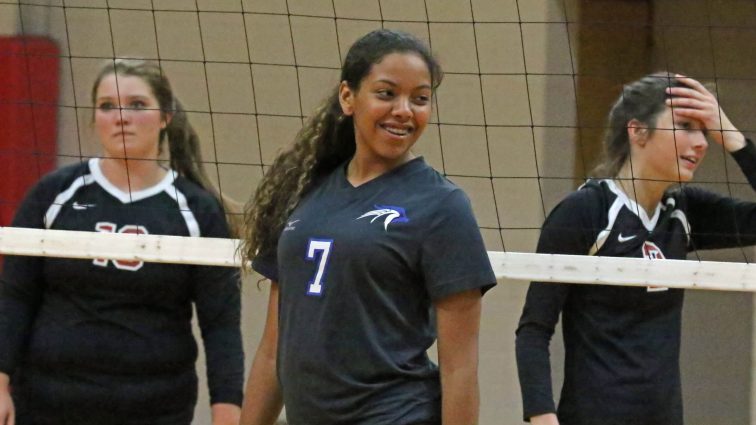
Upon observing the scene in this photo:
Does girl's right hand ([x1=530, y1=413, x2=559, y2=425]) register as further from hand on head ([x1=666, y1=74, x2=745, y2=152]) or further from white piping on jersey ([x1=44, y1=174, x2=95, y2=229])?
white piping on jersey ([x1=44, y1=174, x2=95, y2=229])

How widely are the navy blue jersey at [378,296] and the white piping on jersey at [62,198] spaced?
128 cm

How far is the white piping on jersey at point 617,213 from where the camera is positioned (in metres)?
3.46

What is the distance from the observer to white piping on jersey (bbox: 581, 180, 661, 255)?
3.46m

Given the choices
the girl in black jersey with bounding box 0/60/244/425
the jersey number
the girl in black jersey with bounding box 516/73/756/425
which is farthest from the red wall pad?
the girl in black jersey with bounding box 516/73/756/425

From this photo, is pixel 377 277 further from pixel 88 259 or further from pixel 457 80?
pixel 457 80

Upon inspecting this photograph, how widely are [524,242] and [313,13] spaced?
4.53ft

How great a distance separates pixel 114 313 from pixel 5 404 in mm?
391

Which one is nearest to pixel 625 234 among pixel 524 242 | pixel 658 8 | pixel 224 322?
pixel 224 322

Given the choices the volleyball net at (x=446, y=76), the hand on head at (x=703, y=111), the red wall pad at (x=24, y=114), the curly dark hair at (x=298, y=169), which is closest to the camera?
the curly dark hair at (x=298, y=169)

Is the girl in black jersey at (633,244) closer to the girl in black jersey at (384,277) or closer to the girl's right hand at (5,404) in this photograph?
the girl in black jersey at (384,277)

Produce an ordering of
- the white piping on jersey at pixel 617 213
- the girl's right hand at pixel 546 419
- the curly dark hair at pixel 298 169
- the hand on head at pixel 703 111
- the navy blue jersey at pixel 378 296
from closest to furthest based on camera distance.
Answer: the navy blue jersey at pixel 378 296
the curly dark hair at pixel 298 169
the girl's right hand at pixel 546 419
the white piping on jersey at pixel 617 213
the hand on head at pixel 703 111

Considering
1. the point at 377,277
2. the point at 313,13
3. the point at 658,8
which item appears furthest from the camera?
the point at 658,8

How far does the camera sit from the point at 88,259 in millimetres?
3492

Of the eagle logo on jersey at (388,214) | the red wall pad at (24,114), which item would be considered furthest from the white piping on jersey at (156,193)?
the red wall pad at (24,114)
